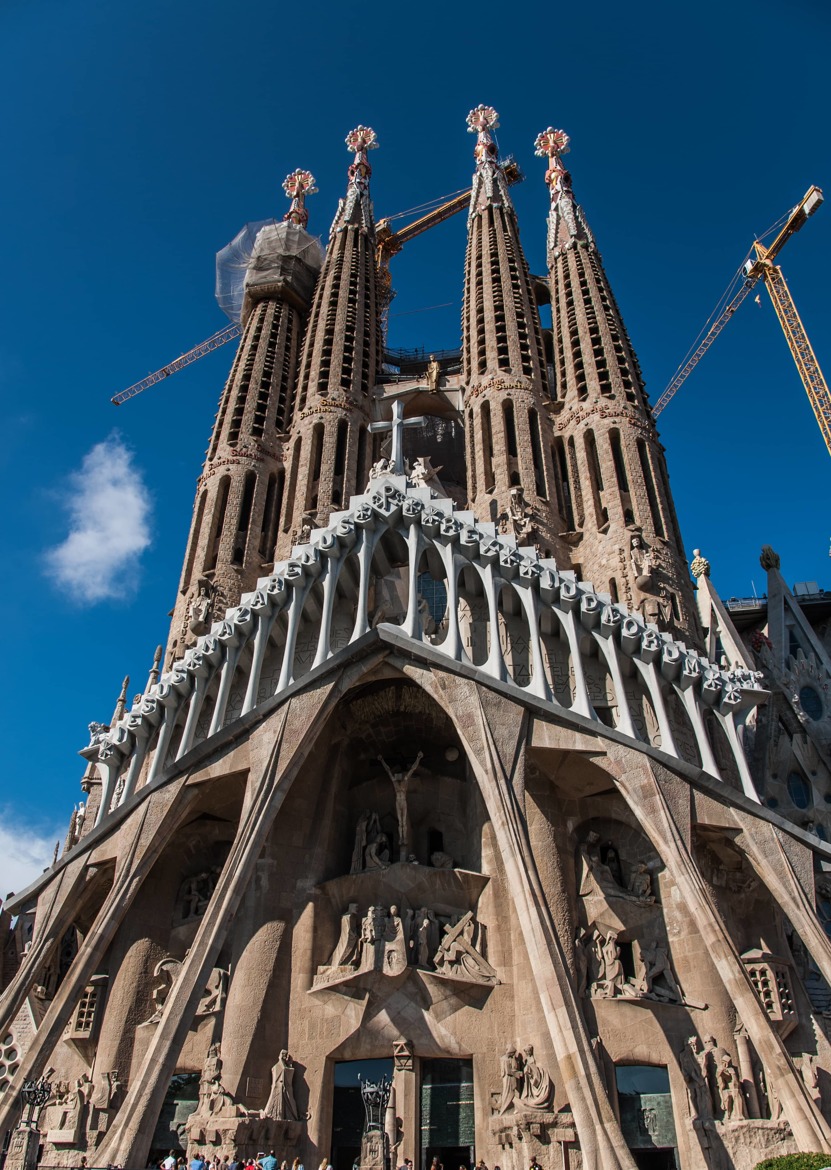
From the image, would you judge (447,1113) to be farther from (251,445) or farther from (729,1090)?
(251,445)

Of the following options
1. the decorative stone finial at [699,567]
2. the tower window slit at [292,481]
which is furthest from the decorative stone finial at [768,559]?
the tower window slit at [292,481]

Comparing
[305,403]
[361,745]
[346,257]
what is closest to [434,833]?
[361,745]

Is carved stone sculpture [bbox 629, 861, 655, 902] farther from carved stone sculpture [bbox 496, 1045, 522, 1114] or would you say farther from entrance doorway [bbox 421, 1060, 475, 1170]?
entrance doorway [bbox 421, 1060, 475, 1170]

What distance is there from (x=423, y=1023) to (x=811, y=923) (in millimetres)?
6739

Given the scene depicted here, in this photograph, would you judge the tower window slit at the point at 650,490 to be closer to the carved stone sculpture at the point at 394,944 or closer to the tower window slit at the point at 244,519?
the tower window slit at the point at 244,519

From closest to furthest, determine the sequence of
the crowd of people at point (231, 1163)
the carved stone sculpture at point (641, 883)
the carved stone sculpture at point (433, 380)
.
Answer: the crowd of people at point (231, 1163)
the carved stone sculpture at point (641, 883)
the carved stone sculpture at point (433, 380)

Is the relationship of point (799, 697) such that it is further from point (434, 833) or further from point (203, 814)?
point (203, 814)

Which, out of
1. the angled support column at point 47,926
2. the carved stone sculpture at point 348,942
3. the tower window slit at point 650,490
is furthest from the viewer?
the tower window slit at point 650,490

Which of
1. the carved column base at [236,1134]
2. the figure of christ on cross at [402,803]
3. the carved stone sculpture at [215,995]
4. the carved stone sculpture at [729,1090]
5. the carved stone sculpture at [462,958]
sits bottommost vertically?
the carved column base at [236,1134]

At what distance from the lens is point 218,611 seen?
2167cm

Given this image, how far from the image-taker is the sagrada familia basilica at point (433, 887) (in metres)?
14.0

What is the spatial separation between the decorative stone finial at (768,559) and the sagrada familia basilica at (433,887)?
474 inches

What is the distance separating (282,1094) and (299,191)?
3287cm

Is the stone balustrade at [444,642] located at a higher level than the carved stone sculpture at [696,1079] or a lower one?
higher
